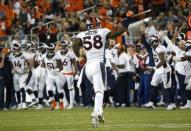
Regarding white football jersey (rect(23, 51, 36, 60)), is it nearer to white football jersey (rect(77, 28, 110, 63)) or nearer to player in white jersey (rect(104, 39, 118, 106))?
player in white jersey (rect(104, 39, 118, 106))

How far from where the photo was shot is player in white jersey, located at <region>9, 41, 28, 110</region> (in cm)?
2153

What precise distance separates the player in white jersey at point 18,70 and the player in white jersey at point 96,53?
8.38 metres

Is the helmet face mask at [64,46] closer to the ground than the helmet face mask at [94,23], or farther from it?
closer to the ground

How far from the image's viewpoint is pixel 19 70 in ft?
71.2

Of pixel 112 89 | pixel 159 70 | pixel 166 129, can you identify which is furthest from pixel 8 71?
pixel 166 129

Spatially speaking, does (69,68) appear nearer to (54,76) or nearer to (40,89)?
(54,76)

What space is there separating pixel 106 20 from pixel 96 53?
10.1 m

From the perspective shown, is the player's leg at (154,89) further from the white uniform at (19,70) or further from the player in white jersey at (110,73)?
the white uniform at (19,70)

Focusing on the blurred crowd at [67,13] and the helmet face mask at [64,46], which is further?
the blurred crowd at [67,13]

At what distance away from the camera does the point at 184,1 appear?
24.0m

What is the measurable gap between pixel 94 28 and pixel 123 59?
7.69 metres

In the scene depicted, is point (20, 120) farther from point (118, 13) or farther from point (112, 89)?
point (118, 13)

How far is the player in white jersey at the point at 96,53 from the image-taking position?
489 inches

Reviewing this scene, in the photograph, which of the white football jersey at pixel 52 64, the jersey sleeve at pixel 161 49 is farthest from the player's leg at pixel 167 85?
the white football jersey at pixel 52 64
